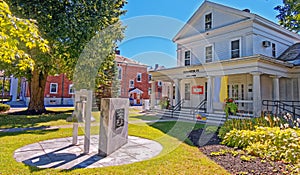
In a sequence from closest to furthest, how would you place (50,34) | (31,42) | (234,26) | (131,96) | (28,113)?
(31,42), (50,34), (234,26), (28,113), (131,96)

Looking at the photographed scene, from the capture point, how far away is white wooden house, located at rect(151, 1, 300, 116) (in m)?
12.4

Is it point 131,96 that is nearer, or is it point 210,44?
point 210,44

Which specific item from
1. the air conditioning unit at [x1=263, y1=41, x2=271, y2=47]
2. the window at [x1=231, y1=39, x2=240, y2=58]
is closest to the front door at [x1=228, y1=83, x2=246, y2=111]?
the window at [x1=231, y1=39, x2=240, y2=58]

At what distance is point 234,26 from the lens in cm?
1462

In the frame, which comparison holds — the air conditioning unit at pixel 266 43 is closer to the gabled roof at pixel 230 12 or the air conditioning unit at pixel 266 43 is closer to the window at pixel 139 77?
the gabled roof at pixel 230 12

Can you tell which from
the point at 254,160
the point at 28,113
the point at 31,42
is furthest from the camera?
the point at 28,113

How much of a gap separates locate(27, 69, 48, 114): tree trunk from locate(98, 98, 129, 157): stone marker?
12.3 m

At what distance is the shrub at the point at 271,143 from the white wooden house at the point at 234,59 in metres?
5.47

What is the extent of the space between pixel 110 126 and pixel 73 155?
1.25 metres

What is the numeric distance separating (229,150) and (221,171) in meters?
1.68

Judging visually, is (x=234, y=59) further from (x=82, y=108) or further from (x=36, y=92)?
(x=36, y=92)

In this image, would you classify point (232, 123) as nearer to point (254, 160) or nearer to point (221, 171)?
point (254, 160)

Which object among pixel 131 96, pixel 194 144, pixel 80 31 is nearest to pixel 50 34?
pixel 80 31

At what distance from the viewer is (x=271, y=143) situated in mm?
5562
